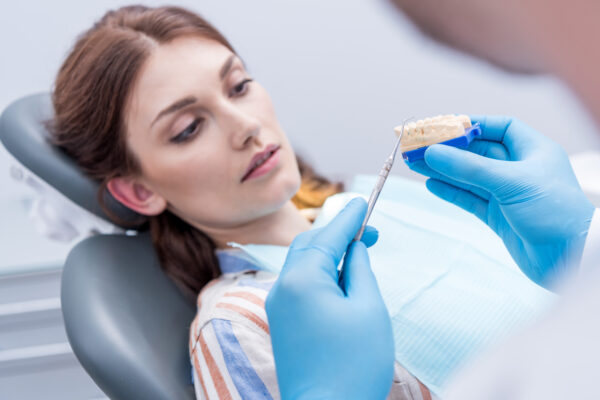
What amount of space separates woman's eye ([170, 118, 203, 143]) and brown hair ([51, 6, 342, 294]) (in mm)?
131

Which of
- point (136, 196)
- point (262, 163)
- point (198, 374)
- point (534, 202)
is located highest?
point (534, 202)

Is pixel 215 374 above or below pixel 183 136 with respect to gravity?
below

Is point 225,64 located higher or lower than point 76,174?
higher

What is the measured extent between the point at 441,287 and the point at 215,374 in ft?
1.44

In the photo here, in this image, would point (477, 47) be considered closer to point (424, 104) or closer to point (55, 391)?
point (424, 104)

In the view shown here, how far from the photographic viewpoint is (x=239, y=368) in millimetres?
828

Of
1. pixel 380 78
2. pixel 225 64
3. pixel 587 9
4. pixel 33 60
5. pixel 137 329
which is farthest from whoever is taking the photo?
pixel 380 78

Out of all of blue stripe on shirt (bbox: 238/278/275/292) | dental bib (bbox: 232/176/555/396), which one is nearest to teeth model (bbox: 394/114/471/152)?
dental bib (bbox: 232/176/555/396)

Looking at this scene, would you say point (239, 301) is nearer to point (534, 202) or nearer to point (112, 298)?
point (112, 298)

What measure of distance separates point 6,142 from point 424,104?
1.31 meters

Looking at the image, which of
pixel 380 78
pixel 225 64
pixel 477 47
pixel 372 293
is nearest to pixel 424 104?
pixel 380 78

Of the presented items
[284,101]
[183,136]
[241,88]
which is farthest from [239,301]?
[284,101]

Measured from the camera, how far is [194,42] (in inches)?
43.1

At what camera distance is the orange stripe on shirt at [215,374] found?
0.82 metres
